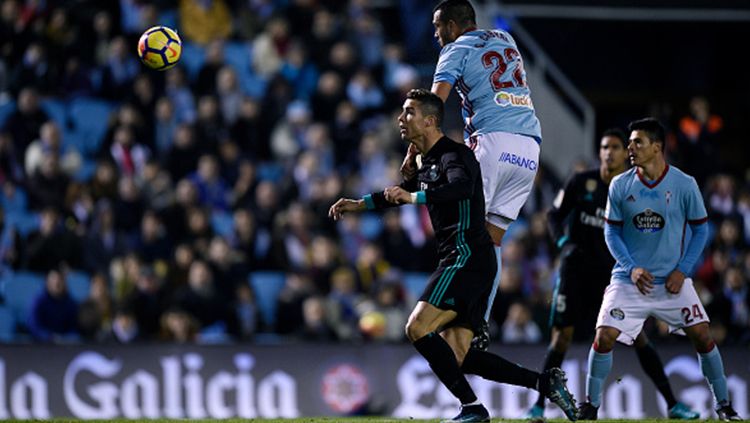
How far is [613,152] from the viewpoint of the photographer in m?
11.1

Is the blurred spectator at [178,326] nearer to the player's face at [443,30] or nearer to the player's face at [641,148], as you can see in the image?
the player's face at [443,30]

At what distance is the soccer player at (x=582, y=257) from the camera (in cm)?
1121

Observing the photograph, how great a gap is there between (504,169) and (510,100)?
505mm

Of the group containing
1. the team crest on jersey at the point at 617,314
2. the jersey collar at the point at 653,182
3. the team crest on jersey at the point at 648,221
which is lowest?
the team crest on jersey at the point at 617,314

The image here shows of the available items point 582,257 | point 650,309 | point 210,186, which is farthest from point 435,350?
point 210,186

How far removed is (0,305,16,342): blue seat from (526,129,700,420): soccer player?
685cm

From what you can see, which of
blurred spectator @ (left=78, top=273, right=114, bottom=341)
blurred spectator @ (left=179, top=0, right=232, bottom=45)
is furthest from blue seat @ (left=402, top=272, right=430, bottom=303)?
blurred spectator @ (left=179, top=0, right=232, bottom=45)

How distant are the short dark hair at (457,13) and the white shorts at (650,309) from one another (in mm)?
2266

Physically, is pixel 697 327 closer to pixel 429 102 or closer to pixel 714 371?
pixel 714 371

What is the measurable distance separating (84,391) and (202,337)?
5.47 feet

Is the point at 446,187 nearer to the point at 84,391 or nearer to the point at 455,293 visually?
the point at 455,293

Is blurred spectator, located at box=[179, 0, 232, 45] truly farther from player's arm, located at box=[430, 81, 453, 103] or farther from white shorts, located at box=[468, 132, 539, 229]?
player's arm, located at box=[430, 81, 453, 103]

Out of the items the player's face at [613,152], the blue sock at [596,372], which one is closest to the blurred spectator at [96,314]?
the player's face at [613,152]

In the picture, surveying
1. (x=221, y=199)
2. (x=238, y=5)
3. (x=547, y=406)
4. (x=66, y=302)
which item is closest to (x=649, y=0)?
(x=238, y=5)
